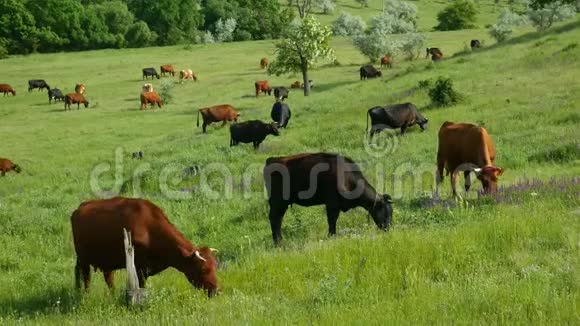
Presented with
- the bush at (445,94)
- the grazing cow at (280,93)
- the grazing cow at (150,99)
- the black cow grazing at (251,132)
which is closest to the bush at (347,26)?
the grazing cow at (280,93)

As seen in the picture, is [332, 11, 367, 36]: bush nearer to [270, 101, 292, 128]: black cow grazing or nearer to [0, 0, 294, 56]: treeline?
[0, 0, 294, 56]: treeline

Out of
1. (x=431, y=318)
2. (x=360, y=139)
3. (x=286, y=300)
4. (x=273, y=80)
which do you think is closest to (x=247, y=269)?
(x=286, y=300)

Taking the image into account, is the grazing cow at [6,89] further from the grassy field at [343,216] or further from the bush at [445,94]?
the bush at [445,94]

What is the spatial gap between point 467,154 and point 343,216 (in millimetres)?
2943

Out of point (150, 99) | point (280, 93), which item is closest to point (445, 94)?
point (280, 93)

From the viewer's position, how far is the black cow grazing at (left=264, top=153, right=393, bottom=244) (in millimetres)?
10477

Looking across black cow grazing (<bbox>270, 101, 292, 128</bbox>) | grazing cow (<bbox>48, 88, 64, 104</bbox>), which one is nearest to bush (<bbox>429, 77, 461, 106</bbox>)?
black cow grazing (<bbox>270, 101, 292, 128</bbox>)

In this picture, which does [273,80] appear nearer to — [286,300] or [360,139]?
[360,139]

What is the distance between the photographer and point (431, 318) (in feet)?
16.7

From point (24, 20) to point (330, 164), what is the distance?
8071 centimetres

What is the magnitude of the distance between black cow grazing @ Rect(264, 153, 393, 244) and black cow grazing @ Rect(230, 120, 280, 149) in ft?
39.6

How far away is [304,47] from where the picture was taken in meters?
40.7

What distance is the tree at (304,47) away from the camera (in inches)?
1592

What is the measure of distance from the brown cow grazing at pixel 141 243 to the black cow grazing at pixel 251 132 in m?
A: 14.9
